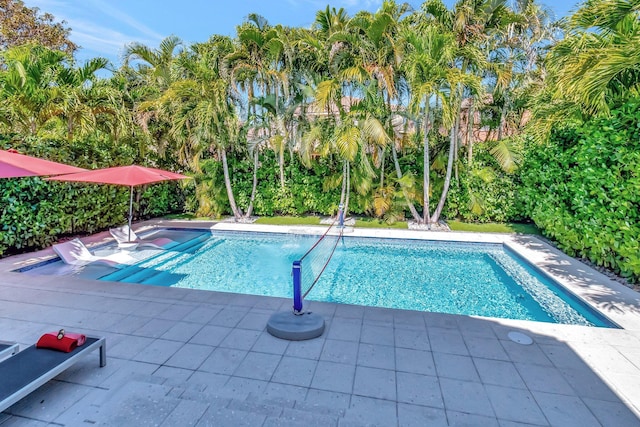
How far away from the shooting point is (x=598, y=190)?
7.42m

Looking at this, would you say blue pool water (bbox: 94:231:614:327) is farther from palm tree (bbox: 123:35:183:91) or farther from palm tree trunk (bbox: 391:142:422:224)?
palm tree (bbox: 123:35:183:91)

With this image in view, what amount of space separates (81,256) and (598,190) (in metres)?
13.0

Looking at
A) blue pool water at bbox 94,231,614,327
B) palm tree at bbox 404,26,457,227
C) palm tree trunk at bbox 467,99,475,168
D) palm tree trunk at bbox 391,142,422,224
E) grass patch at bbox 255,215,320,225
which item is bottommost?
blue pool water at bbox 94,231,614,327

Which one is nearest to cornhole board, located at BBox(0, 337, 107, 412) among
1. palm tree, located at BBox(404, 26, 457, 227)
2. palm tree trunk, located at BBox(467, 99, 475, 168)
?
palm tree, located at BBox(404, 26, 457, 227)

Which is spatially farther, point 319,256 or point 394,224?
point 394,224

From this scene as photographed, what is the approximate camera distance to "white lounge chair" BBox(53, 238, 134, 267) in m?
8.57

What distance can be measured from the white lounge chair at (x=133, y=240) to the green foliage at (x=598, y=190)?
11750 millimetres

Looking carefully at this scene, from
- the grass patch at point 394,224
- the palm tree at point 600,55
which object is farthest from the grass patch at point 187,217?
the palm tree at point 600,55

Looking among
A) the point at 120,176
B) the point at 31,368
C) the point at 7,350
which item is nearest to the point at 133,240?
the point at 120,176

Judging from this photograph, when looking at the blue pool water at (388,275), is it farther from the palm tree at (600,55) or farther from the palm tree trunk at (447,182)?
the palm tree at (600,55)

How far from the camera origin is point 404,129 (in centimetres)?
1341

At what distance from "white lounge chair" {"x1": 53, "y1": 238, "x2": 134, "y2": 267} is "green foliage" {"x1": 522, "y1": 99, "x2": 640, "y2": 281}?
11.7 m

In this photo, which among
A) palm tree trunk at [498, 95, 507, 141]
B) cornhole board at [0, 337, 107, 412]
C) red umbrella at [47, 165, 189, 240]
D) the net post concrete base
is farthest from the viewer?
palm tree trunk at [498, 95, 507, 141]

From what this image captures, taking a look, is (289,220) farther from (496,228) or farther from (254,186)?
(496,228)
